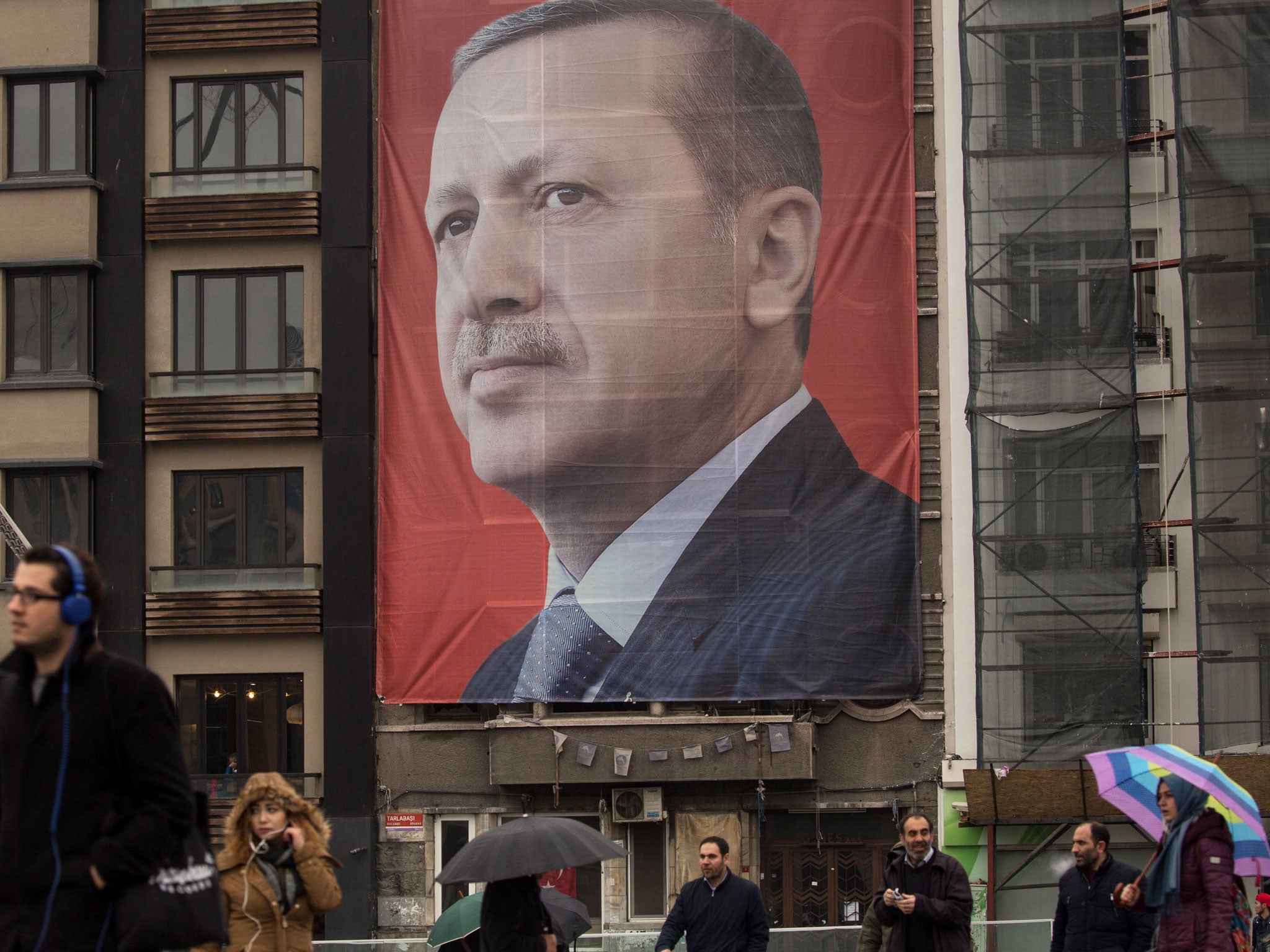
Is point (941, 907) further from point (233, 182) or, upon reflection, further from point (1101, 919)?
point (233, 182)

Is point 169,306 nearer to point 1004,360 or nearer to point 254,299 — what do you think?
point 254,299

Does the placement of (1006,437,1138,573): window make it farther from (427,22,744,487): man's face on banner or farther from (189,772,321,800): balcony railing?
(189,772,321,800): balcony railing

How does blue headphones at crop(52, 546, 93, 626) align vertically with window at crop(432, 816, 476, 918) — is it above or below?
above

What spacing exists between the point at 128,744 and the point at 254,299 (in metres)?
25.2

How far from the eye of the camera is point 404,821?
2783 cm

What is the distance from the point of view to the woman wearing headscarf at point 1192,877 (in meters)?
8.20

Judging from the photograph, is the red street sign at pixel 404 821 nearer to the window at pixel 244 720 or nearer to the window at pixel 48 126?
the window at pixel 244 720

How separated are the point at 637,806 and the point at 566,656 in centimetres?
259

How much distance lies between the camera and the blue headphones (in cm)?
490

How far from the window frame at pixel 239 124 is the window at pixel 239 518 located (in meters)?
5.25

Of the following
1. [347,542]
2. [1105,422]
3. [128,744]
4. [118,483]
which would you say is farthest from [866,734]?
[128,744]

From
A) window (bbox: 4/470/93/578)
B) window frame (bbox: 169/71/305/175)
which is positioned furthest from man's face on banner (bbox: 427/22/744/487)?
window (bbox: 4/470/93/578)

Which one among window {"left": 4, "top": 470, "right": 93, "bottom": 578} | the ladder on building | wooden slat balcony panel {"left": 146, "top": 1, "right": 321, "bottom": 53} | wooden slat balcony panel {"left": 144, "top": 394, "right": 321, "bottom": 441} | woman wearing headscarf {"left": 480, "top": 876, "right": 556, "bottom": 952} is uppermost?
wooden slat balcony panel {"left": 146, "top": 1, "right": 321, "bottom": 53}

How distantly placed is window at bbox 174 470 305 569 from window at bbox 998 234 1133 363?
11928 mm
